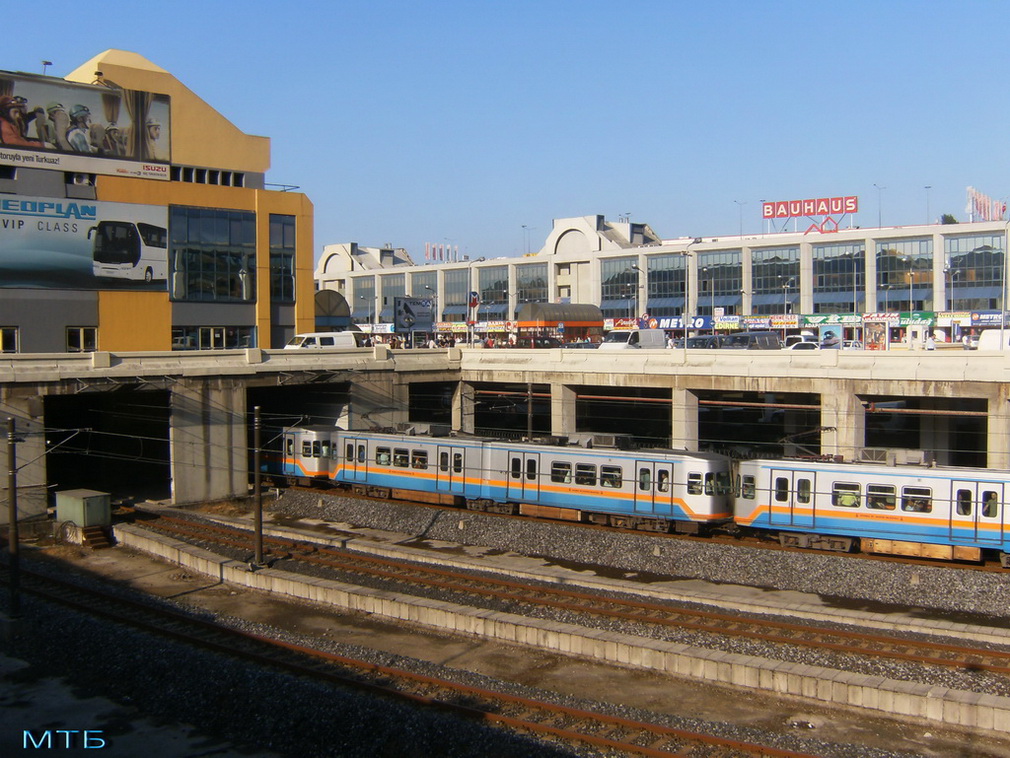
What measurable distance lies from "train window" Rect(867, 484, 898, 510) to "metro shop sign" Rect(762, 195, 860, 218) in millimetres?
66580

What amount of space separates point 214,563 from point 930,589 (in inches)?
735

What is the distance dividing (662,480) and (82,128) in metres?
35.6

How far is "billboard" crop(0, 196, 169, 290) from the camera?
4262 centimetres

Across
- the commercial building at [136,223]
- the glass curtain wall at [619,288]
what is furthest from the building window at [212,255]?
the glass curtain wall at [619,288]

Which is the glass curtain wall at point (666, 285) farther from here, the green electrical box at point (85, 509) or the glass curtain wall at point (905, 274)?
the green electrical box at point (85, 509)

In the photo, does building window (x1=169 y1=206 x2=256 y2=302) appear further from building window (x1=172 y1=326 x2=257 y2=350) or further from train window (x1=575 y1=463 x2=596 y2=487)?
train window (x1=575 y1=463 x2=596 y2=487)

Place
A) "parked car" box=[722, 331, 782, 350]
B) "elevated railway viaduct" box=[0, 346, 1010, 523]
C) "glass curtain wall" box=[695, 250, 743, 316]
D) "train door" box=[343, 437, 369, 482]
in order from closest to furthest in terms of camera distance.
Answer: "elevated railway viaduct" box=[0, 346, 1010, 523] → "train door" box=[343, 437, 369, 482] → "parked car" box=[722, 331, 782, 350] → "glass curtain wall" box=[695, 250, 743, 316]

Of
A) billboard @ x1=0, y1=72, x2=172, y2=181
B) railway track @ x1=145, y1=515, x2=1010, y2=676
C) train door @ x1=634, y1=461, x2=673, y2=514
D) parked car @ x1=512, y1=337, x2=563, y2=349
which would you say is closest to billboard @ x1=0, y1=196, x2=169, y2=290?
billboard @ x1=0, y1=72, x2=172, y2=181

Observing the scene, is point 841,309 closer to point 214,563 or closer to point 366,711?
point 214,563

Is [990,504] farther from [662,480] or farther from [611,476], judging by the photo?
[611,476]

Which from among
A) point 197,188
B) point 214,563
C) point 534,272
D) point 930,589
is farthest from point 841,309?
point 214,563

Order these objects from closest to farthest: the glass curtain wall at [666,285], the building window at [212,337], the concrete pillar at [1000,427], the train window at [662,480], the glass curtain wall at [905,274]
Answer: the train window at [662,480]
the concrete pillar at [1000,427]
the building window at [212,337]
the glass curtain wall at [905,274]
the glass curtain wall at [666,285]

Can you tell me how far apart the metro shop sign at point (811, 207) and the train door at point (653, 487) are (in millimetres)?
65768

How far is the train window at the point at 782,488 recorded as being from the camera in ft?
81.8
